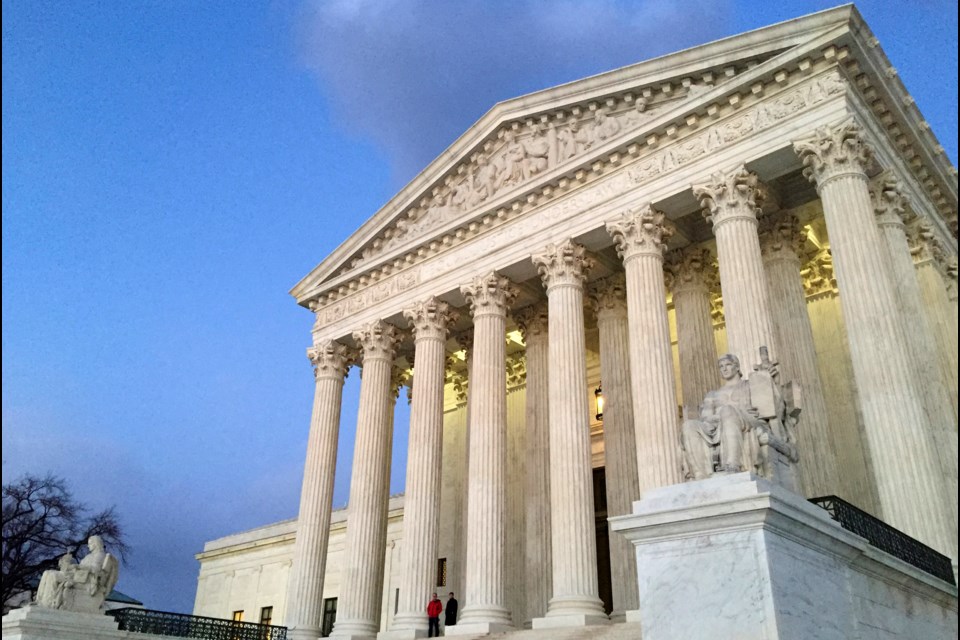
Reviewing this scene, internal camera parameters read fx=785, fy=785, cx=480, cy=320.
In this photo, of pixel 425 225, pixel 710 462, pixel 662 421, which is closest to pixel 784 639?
pixel 710 462

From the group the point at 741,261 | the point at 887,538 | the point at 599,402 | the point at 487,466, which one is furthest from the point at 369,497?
the point at 887,538

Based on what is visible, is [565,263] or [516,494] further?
[516,494]

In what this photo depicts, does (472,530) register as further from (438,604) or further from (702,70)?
(702,70)

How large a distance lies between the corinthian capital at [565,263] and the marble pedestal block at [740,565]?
13.4m

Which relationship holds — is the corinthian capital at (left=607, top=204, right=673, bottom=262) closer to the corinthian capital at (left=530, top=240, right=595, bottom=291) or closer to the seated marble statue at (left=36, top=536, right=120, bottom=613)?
the corinthian capital at (left=530, top=240, right=595, bottom=291)

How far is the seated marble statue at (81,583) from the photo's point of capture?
21.7m

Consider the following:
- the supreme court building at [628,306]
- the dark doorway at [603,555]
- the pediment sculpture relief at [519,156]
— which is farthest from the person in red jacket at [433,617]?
the pediment sculpture relief at [519,156]

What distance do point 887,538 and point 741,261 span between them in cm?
780

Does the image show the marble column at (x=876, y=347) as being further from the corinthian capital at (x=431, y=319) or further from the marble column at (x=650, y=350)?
the corinthian capital at (x=431, y=319)

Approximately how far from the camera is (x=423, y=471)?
25.0 m

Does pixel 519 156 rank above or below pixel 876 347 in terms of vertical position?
above

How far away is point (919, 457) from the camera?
624 inches

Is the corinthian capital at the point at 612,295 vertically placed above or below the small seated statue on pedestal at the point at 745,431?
above

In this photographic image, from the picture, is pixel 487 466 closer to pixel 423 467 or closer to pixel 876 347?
pixel 423 467
